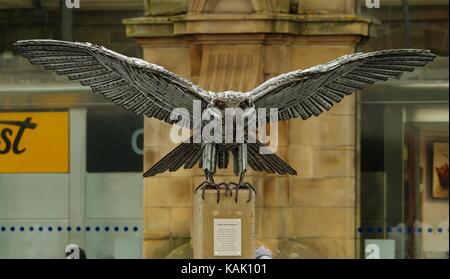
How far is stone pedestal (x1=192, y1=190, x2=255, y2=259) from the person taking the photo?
94.0 ft

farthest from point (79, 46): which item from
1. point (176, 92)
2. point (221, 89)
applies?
point (221, 89)

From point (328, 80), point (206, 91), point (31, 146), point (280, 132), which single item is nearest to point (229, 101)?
point (206, 91)

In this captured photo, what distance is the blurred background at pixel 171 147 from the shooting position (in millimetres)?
33562

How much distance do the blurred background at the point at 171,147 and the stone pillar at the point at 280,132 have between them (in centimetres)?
2

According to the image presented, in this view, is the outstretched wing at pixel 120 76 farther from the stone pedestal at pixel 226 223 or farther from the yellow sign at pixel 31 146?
the yellow sign at pixel 31 146

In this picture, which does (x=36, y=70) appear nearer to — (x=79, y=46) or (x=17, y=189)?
(x=17, y=189)

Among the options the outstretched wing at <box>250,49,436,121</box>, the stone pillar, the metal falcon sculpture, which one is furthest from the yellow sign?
the outstretched wing at <box>250,49,436,121</box>

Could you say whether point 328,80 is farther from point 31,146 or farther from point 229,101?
point 31,146

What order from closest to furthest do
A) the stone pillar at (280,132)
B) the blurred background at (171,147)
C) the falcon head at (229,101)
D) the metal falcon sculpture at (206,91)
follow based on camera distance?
1. the falcon head at (229,101)
2. the metal falcon sculpture at (206,91)
3. the stone pillar at (280,132)
4. the blurred background at (171,147)

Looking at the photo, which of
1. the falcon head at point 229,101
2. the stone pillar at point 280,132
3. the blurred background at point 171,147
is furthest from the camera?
the blurred background at point 171,147

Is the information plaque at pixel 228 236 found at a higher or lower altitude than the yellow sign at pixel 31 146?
lower

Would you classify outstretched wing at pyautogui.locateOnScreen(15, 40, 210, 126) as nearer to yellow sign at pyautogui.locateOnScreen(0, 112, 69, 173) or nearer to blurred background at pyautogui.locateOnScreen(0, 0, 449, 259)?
blurred background at pyautogui.locateOnScreen(0, 0, 449, 259)

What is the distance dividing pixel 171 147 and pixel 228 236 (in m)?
5.03

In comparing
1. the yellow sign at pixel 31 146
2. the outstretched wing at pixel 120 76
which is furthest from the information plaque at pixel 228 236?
the yellow sign at pixel 31 146
